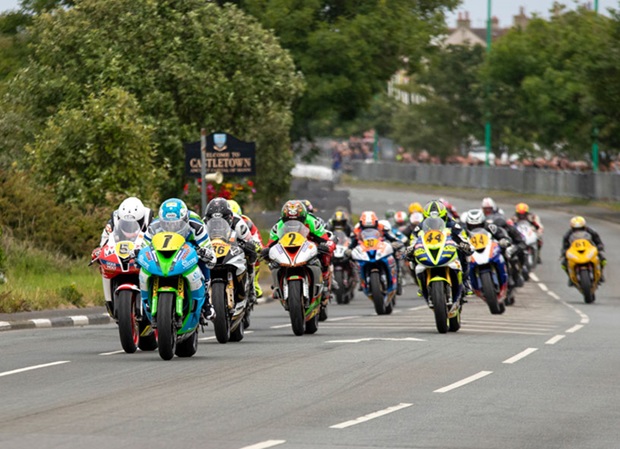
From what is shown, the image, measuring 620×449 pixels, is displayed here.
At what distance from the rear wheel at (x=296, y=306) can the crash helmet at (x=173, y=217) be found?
10.8 feet

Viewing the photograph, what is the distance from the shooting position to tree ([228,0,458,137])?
184 ft

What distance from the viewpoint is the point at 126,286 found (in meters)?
17.1

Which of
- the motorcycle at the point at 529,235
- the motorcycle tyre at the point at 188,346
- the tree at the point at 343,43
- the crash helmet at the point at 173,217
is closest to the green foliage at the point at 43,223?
the motorcycle at the point at 529,235

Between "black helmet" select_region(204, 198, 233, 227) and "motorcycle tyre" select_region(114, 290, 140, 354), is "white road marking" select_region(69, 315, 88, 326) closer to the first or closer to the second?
"black helmet" select_region(204, 198, 233, 227)

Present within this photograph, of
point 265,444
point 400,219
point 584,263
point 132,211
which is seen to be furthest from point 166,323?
point 400,219

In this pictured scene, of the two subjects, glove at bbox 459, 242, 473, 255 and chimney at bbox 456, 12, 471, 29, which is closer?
glove at bbox 459, 242, 473, 255

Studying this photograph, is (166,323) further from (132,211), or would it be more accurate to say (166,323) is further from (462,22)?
(462,22)

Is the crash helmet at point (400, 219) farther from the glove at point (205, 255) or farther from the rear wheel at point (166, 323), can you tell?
the rear wheel at point (166, 323)

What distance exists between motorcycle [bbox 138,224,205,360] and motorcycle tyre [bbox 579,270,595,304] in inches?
687

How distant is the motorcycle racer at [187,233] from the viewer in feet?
55.3

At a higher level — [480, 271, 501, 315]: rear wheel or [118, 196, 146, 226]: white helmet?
[118, 196, 146, 226]: white helmet

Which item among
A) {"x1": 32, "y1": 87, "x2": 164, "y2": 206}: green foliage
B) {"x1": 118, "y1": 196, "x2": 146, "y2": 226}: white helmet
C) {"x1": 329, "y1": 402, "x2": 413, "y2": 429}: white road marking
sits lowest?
{"x1": 329, "y1": 402, "x2": 413, "y2": 429}: white road marking

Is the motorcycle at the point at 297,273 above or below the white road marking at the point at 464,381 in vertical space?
above

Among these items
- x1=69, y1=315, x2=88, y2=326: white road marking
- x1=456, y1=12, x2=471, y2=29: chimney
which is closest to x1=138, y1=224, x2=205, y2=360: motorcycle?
x1=69, y1=315, x2=88, y2=326: white road marking
